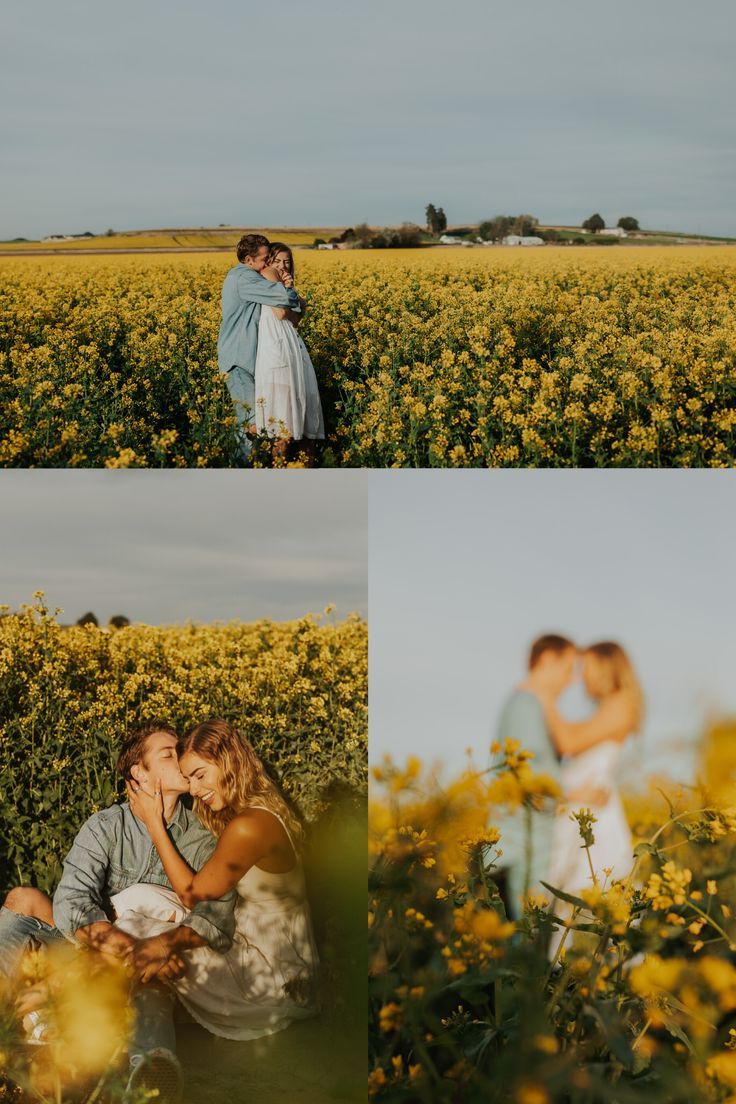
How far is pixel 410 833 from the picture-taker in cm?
419

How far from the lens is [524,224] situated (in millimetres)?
4473

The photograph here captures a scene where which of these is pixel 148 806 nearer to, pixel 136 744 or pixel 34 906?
pixel 136 744

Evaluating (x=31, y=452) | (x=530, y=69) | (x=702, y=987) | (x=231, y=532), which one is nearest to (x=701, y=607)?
(x=702, y=987)

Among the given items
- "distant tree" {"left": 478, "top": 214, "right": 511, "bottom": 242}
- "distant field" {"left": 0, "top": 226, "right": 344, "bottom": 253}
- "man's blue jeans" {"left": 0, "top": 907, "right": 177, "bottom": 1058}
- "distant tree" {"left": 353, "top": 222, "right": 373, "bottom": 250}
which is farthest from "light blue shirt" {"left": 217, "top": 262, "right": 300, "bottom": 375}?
"man's blue jeans" {"left": 0, "top": 907, "right": 177, "bottom": 1058}

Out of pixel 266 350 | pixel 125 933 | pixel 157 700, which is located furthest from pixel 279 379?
pixel 125 933

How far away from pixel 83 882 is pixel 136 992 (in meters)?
0.44

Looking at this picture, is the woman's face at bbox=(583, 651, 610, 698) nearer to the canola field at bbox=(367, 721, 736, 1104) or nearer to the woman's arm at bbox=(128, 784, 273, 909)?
the canola field at bbox=(367, 721, 736, 1104)

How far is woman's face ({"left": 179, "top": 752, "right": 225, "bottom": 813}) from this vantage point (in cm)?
406

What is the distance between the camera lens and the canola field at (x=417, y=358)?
4344 millimetres

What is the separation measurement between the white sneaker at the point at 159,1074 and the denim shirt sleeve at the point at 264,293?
2.87 metres

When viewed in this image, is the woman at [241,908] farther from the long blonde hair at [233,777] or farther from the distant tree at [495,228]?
the distant tree at [495,228]

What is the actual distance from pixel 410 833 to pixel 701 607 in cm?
147

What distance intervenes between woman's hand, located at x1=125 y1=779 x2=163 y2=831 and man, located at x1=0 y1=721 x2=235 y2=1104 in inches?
0.7

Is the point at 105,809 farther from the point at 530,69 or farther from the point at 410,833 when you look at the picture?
the point at 530,69
